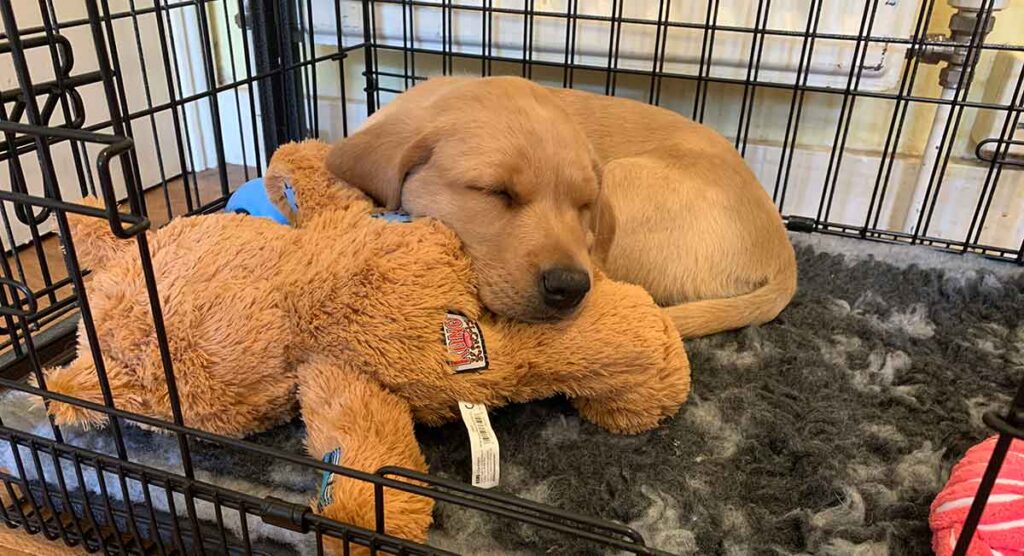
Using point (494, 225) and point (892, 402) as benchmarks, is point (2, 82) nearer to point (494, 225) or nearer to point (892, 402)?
point (494, 225)

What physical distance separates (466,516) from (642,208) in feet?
2.48

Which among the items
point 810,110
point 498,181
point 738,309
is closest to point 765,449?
point 738,309

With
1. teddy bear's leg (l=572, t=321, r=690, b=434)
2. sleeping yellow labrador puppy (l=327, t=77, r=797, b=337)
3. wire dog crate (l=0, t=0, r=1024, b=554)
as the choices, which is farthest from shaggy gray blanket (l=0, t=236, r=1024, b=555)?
wire dog crate (l=0, t=0, r=1024, b=554)

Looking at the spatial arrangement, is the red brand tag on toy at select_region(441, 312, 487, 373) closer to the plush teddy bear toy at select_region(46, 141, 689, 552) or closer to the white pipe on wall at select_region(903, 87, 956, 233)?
the plush teddy bear toy at select_region(46, 141, 689, 552)

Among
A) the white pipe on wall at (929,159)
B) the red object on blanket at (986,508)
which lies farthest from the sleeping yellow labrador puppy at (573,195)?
the white pipe on wall at (929,159)

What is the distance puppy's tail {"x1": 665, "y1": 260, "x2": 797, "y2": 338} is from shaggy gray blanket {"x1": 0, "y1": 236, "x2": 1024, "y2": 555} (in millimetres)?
29

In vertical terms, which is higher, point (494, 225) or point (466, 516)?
point (494, 225)

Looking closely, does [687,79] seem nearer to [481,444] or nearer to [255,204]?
[255,204]

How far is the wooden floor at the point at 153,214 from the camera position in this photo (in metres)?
1.80

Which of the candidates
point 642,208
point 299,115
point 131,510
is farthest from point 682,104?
point 131,510

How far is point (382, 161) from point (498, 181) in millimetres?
202

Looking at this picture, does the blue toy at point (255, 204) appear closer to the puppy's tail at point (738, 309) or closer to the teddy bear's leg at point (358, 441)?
the teddy bear's leg at point (358, 441)

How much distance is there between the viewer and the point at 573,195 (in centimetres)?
118

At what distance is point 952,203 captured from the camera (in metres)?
2.13
